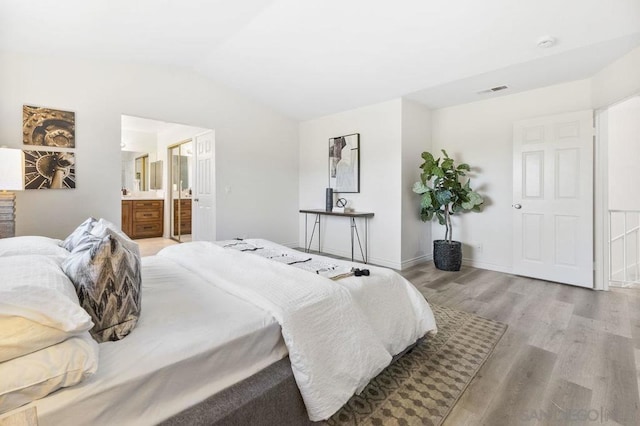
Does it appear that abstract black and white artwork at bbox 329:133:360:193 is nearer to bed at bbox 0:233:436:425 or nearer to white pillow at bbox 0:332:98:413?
bed at bbox 0:233:436:425

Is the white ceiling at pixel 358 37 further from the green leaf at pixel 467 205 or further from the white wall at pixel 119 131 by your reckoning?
the green leaf at pixel 467 205

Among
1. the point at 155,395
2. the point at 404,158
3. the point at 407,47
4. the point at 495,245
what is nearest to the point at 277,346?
the point at 155,395

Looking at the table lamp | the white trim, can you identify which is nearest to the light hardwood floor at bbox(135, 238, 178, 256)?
the table lamp

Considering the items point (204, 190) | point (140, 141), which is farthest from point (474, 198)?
point (140, 141)

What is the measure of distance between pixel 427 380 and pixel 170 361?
4.64 feet

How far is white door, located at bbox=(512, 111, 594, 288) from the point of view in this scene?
334 cm

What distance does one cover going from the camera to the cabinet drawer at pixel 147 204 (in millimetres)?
6117

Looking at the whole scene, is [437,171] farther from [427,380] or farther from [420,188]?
[427,380]

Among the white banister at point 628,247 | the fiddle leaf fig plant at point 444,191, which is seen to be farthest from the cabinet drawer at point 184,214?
the white banister at point 628,247

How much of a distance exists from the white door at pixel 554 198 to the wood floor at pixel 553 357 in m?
0.33

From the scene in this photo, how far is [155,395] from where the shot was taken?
0.94 m

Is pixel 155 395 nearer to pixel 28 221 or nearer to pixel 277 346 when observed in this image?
pixel 277 346

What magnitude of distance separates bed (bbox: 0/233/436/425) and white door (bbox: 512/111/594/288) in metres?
2.82

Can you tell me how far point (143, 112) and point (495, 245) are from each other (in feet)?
16.4
